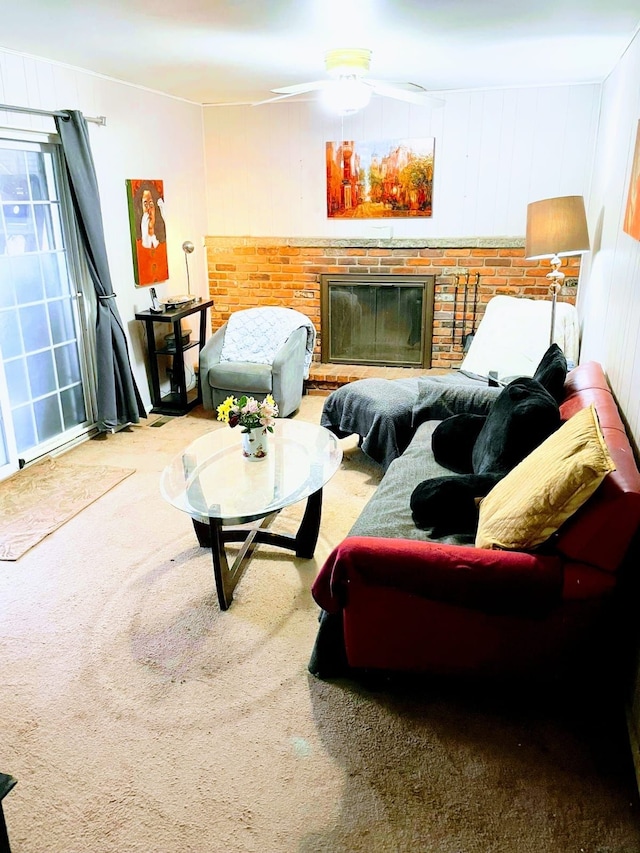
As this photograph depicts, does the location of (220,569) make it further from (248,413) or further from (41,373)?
(41,373)

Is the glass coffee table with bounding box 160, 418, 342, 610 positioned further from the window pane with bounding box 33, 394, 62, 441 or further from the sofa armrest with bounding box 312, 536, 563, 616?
the window pane with bounding box 33, 394, 62, 441

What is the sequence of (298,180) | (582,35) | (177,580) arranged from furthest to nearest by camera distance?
(298,180) < (582,35) < (177,580)

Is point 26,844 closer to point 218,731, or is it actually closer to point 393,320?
point 218,731

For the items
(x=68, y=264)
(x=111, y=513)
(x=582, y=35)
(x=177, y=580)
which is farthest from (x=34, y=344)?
(x=582, y=35)

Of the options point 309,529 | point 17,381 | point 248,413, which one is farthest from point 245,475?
point 17,381

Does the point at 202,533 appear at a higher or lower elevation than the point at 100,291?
Result: lower

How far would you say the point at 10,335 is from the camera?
3863mm

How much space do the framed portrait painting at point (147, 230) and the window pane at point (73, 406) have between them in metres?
0.99

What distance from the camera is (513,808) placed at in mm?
1766

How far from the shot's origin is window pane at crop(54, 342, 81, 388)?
433 cm

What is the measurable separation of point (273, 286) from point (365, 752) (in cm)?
455

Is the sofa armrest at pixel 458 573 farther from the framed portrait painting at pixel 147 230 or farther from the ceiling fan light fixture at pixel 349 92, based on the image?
the framed portrait painting at pixel 147 230

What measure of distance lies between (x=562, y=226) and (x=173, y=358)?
3159mm

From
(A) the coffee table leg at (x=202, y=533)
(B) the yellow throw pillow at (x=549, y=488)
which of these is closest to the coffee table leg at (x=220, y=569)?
(A) the coffee table leg at (x=202, y=533)
